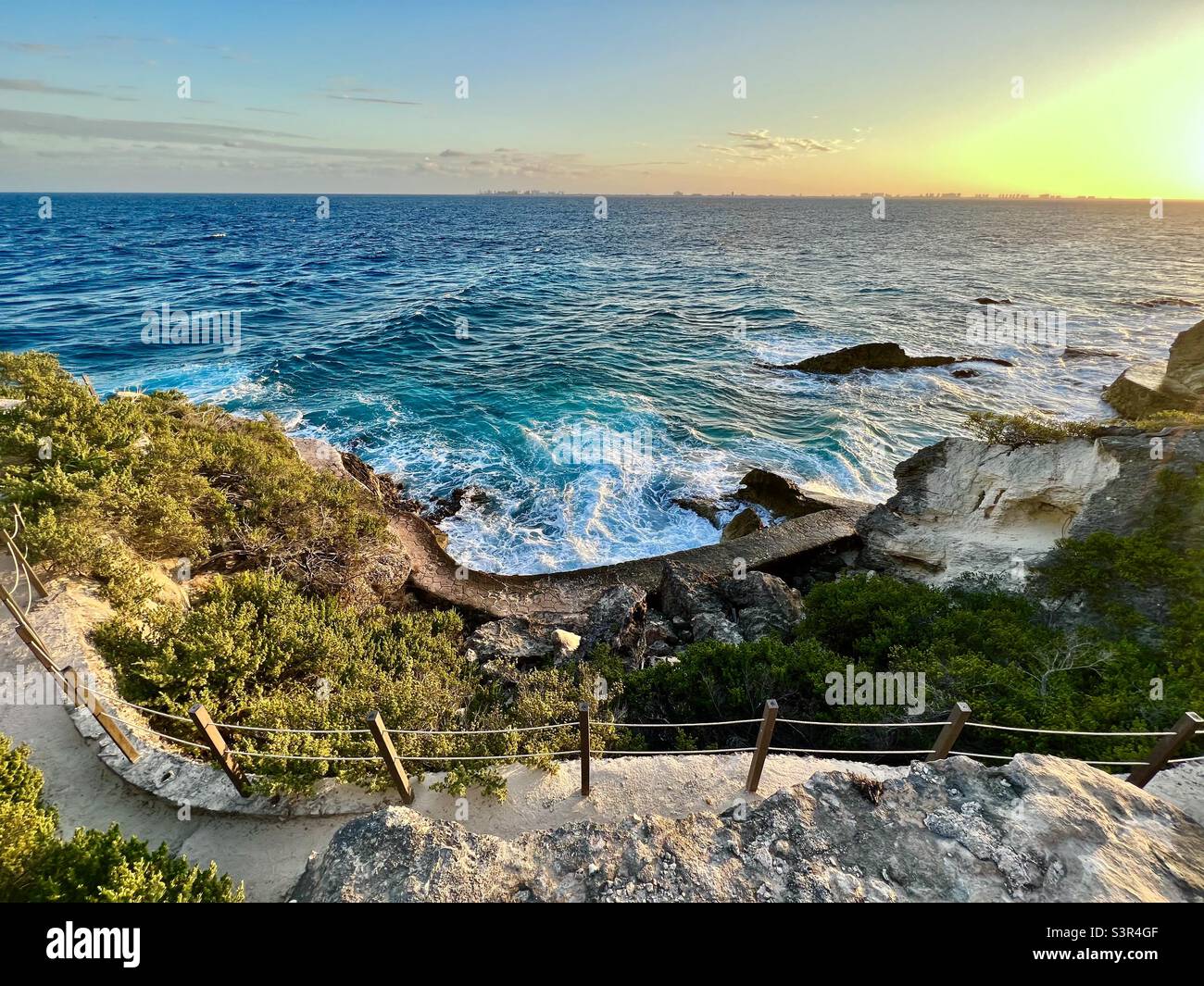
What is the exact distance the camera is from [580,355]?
29219mm

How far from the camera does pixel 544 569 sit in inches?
562

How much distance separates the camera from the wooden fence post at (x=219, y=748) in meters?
5.18

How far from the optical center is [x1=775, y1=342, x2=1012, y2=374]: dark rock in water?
2781 centimetres

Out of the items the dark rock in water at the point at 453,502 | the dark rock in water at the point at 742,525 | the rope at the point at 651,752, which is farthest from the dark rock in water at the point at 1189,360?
the dark rock in water at the point at 453,502

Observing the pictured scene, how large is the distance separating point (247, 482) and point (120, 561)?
310 cm

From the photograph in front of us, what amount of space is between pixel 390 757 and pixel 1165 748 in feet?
24.0

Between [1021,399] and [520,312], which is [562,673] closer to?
[1021,399]

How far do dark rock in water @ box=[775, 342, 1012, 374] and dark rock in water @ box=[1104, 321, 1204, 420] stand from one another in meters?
8.12

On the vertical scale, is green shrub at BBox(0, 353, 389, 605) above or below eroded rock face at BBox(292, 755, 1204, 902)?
above

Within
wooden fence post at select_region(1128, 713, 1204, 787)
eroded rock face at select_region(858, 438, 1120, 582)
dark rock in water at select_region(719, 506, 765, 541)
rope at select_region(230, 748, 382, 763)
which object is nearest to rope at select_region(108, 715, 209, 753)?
rope at select_region(230, 748, 382, 763)

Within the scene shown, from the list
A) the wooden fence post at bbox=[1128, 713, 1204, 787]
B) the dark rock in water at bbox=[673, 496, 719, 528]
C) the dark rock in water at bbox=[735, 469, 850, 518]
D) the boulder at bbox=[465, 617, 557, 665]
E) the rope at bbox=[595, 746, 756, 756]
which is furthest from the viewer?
the dark rock in water at bbox=[673, 496, 719, 528]

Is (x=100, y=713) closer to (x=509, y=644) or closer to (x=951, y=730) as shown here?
(x=509, y=644)

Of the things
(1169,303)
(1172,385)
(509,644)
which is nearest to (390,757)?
(509,644)

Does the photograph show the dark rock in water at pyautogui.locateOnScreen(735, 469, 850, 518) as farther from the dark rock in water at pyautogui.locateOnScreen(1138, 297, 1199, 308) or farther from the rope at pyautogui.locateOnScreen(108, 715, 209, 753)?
the dark rock in water at pyautogui.locateOnScreen(1138, 297, 1199, 308)
